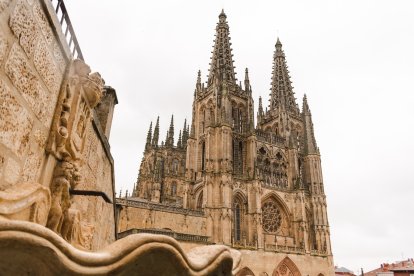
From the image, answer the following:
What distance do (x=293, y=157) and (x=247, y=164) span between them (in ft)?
20.8

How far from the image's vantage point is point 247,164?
29.4 m

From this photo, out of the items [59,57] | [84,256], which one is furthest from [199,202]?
[84,256]

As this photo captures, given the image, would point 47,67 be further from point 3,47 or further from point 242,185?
point 242,185

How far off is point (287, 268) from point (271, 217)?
4.55m

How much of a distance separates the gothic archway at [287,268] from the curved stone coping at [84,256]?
89.2 ft

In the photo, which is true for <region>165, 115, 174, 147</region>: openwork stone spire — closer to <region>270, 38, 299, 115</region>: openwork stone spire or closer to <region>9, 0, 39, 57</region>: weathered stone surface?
<region>270, 38, 299, 115</region>: openwork stone spire

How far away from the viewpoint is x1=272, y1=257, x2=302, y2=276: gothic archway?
86.4 feet

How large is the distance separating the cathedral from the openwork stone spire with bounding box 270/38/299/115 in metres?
0.22

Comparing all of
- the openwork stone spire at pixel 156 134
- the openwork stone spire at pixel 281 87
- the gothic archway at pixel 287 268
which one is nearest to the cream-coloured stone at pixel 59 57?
the gothic archway at pixel 287 268

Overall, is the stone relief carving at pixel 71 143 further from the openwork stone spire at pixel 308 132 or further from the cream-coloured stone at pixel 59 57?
the openwork stone spire at pixel 308 132

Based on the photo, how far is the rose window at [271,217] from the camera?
1134 inches

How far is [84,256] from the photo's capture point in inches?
51.5

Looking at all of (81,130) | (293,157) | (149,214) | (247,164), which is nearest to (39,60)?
(81,130)

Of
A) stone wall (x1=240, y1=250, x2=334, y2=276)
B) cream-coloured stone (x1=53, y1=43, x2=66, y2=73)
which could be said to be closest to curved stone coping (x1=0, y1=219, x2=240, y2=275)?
cream-coloured stone (x1=53, y1=43, x2=66, y2=73)
